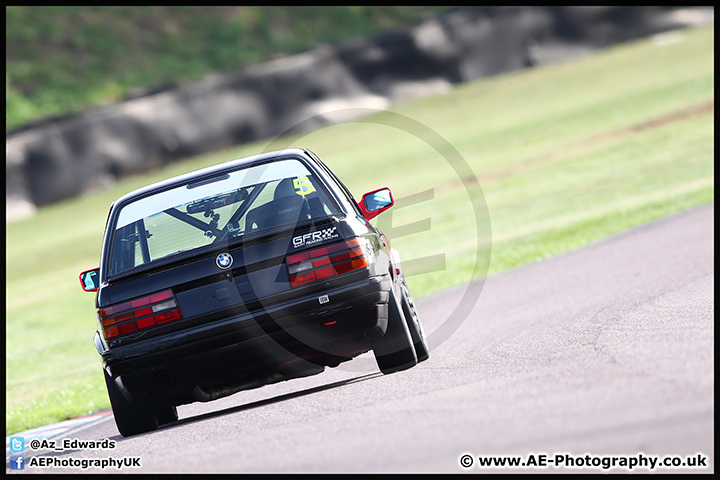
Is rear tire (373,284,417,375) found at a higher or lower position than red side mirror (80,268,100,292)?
lower

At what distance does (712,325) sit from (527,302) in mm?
3020

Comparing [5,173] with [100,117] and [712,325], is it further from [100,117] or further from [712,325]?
[712,325]

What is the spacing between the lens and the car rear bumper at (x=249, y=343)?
5488 mm

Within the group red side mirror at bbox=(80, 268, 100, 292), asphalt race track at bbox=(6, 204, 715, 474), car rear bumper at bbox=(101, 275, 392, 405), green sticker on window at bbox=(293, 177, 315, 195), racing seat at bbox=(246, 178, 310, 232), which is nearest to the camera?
asphalt race track at bbox=(6, 204, 715, 474)

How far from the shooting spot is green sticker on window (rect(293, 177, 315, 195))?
6.05 meters

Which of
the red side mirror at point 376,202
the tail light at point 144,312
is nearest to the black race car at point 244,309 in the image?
the tail light at point 144,312

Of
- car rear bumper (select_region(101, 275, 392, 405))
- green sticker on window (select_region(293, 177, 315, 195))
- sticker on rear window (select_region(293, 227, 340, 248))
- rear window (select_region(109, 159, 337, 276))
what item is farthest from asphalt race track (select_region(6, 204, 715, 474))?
green sticker on window (select_region(293, 177, 315, 195))

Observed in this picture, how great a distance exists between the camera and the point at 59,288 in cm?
1656

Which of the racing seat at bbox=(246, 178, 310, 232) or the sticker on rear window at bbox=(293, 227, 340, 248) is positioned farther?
the racing seat at bbox=(246, 178, 310, 232)

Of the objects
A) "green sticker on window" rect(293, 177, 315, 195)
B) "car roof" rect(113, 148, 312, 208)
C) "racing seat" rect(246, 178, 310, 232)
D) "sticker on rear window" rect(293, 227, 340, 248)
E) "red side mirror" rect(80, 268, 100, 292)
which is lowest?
"sticker on rear window" rect(293, 227, 340, 248)

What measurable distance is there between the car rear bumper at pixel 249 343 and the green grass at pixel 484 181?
2.73 m

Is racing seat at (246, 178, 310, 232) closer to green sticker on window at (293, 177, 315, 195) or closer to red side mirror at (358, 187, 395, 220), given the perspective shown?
green sticker on window at (293, 177, 315, 195)

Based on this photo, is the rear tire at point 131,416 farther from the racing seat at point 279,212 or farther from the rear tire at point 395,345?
the rear tire at point 395,345

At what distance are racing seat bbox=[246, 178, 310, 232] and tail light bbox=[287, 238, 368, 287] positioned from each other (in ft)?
0.83
